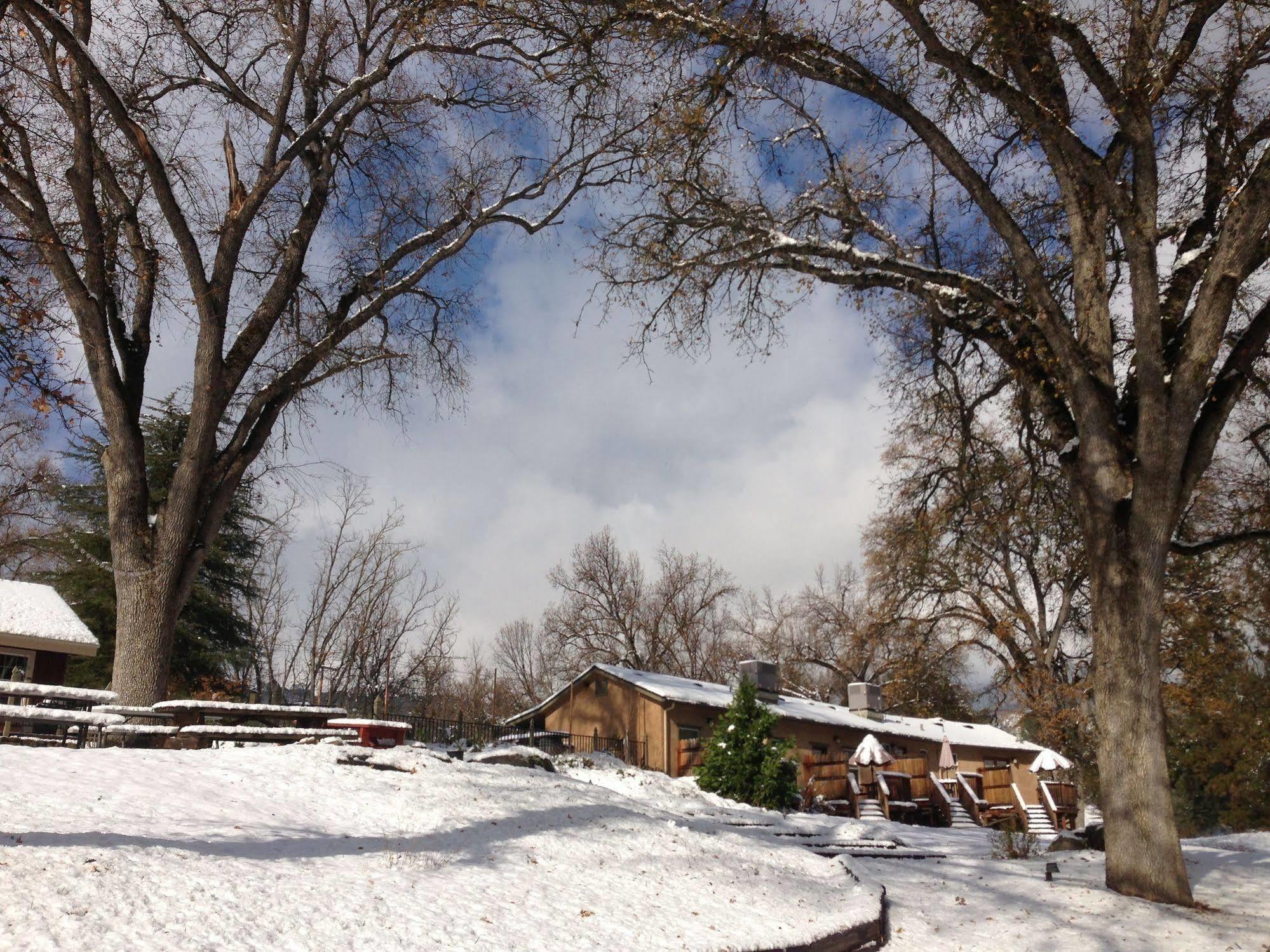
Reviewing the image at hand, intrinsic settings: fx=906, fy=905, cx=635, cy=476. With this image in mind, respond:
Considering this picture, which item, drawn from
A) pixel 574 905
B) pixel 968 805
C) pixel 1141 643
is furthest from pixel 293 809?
pixel 968 805

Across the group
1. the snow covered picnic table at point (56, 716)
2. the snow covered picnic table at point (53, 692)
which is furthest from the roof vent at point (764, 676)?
the snow covered picnic table at point (56, 716)

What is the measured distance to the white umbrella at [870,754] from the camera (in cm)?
2317

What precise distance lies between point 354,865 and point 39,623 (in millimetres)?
19432

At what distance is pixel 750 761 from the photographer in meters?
19.7

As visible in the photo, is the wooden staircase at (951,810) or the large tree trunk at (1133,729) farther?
the wooden staircase at (951,810)

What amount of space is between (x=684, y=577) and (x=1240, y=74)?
44.4 metres

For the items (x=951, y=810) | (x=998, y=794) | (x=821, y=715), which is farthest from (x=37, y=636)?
(x=998, y=794)

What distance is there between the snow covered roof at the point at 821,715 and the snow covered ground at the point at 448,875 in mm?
15003

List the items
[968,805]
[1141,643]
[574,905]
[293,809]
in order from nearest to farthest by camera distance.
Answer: [574,905]
[293,809]
[1141,643]
[968,805]

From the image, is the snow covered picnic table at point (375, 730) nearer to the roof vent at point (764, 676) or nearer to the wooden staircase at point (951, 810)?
the wooden staircase at point (951, 810)

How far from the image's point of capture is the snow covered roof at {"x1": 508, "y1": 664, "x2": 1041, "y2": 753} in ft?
94.3

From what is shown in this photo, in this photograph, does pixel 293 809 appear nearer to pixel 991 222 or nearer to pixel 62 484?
pixel 991 222

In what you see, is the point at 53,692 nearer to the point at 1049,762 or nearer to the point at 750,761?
the point at 750,761

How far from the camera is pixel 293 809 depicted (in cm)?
866
